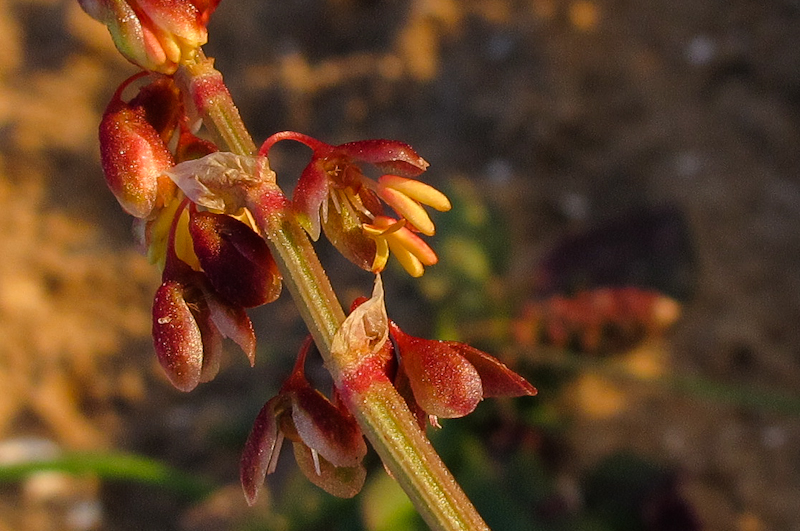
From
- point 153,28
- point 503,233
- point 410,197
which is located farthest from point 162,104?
point 503,233

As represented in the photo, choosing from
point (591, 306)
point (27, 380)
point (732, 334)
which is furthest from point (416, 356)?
point (27, 380)

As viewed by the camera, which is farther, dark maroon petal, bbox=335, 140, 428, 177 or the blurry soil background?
the blurry soil background

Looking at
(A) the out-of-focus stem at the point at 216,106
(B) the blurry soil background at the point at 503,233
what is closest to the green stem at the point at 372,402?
(A) the out-of-focus stem at the point at 216,106

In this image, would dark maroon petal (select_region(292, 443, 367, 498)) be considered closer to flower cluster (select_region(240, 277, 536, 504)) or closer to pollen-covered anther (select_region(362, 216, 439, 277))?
flower cluster (select_region(240, 277, 536, 504))

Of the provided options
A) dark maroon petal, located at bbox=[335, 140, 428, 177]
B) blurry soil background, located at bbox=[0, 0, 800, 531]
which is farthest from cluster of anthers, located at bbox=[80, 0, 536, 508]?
blurry soil background, located at bbox=[0, 0, 800, 531]

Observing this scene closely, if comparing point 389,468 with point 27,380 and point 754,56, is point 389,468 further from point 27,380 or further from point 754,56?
point 754,56

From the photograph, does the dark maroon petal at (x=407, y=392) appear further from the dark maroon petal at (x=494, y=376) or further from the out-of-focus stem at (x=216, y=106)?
the out-of-focus stem at (x=216, y=106)
